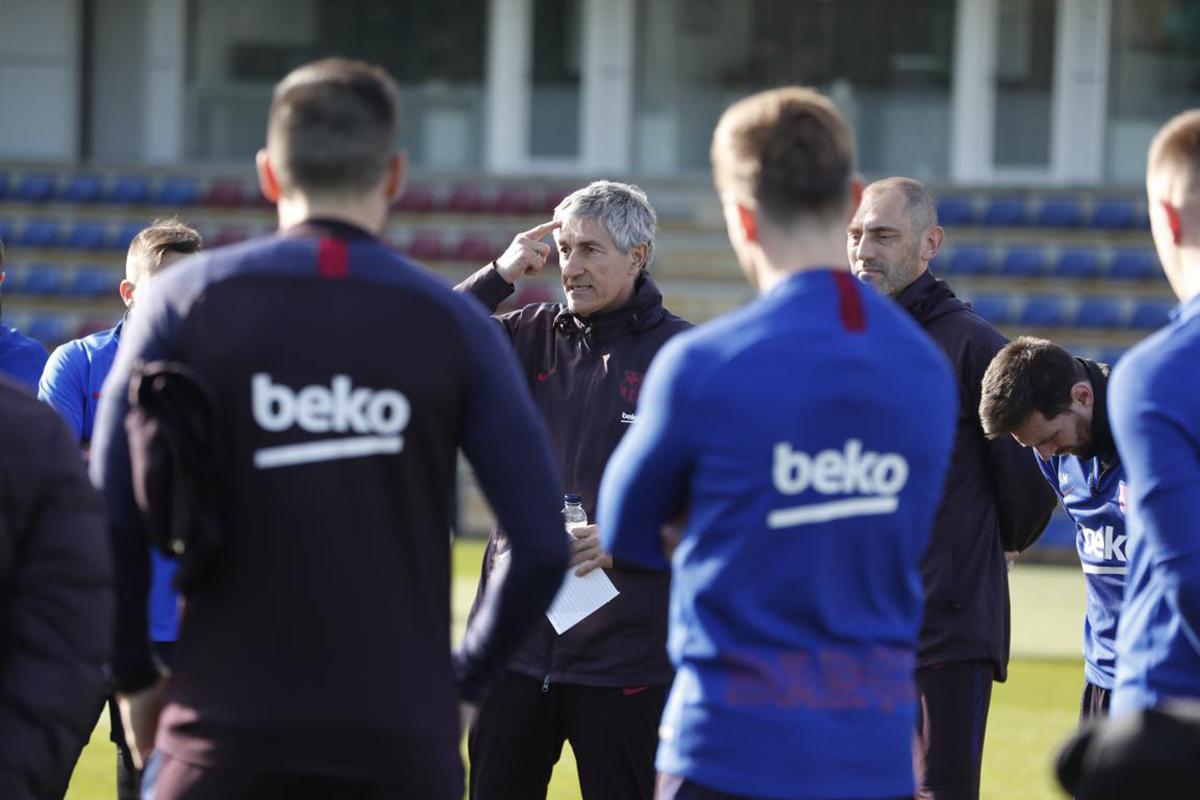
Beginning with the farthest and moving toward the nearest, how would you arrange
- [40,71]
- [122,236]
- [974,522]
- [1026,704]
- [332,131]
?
1. [40,71]
2. [122,236]
3. [1026,704]
4. [974,522]
5. [332,131]

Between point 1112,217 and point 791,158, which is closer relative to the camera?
point 791,158

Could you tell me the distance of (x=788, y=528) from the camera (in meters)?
2.38

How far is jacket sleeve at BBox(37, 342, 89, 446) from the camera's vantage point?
4621 mm

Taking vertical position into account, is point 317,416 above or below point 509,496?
above

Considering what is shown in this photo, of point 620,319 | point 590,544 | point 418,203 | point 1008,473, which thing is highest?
point 418,203

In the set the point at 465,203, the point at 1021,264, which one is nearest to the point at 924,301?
the point at 1021,264

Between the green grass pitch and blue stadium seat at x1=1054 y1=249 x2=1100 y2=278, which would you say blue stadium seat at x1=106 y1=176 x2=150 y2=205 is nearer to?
the green grass pitch

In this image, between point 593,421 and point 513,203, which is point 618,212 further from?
point 513,203

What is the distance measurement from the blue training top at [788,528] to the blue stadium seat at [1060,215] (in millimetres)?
15136

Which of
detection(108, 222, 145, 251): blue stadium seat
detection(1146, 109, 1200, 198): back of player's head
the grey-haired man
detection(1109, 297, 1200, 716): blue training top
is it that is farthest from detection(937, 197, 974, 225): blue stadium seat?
detection(1109, 297, 1200, 716): blue training top

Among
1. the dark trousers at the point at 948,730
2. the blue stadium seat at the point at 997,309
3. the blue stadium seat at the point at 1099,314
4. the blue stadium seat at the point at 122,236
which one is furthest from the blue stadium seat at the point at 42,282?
the dark trousers at the point at 948,730

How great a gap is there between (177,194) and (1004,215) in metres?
8.90

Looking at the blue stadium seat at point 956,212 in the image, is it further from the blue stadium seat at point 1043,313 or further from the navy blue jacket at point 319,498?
the navy blue jacket at point 319,498

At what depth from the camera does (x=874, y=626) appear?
7.93ft
